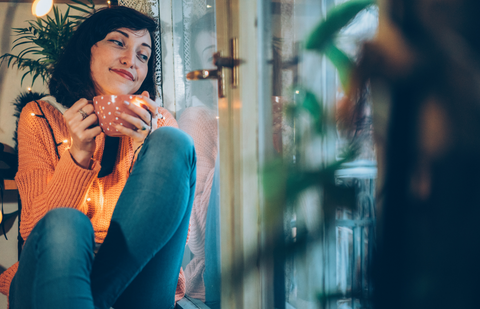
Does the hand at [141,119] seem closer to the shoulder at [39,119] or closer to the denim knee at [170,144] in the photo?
the denim knee at [170,144]

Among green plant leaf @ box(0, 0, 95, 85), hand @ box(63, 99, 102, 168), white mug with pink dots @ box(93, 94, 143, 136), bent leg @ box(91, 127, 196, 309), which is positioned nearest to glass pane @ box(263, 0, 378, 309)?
bent leg @ box(91, 127, 196, 309)

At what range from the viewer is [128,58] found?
3.37 ft

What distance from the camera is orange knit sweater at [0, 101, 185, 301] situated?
741mm

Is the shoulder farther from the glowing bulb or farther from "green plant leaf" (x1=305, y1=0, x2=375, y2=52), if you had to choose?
"green plant leaf" (x1=305, y1=0, x2=375, y2=52)

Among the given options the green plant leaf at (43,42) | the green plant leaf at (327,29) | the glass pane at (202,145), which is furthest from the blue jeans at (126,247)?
the green plant leaf at (43,42)

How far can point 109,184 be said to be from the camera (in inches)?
36.1

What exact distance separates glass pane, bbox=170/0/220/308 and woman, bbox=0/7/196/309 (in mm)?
95

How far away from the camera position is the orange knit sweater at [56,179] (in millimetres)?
741

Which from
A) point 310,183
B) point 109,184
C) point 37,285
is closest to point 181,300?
point 109,184

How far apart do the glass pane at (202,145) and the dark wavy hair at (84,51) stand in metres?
0.20

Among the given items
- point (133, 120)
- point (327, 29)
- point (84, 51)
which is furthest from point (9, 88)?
point (327, 29)

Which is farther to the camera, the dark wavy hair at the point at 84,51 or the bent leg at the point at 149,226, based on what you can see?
the dark wavy hair at the point at 84,51

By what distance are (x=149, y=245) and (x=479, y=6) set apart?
1.81ft

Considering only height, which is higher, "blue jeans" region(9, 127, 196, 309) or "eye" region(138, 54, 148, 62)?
"eye" region(138, 54, 148, 62)
